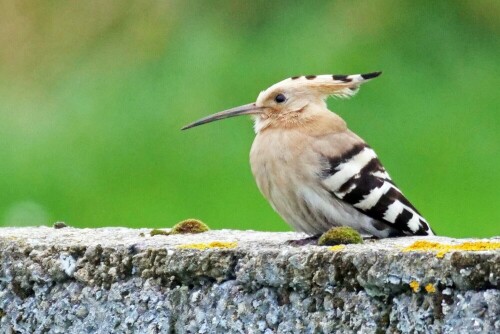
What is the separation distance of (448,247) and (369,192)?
1.20 metres

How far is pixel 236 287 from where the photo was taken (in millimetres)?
3086

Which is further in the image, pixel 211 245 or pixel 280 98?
pixel 280 98

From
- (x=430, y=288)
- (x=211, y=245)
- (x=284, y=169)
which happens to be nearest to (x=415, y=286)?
(x=430, y=288)

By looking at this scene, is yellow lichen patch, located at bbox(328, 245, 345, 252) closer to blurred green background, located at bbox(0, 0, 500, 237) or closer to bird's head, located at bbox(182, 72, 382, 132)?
bird's head, located at bbox(182, 72, 382, 132)

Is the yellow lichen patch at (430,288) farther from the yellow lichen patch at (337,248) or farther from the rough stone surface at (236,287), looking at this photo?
the yellow lichen patch at (337,248)

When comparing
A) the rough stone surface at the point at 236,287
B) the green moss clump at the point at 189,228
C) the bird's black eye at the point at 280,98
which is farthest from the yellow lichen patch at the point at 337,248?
the bird's black eye at the point at 280,98

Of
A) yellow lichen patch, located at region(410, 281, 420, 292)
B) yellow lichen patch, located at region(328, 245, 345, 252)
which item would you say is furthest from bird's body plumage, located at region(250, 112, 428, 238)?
yellow lichen patch, located at region(410, 281, 420, 292)

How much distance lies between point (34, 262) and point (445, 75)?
166 inches

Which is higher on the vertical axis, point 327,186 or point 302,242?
point 327,186

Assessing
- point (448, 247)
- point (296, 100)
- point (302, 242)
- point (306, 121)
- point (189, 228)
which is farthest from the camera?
point (296, 100)

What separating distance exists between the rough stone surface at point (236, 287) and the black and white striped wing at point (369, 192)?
0.52 m

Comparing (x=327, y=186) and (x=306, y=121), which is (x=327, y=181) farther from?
(x=306, y=121)

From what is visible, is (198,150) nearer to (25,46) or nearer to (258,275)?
(25,46)

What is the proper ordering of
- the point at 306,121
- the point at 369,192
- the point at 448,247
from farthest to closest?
the point at 306,121 < the point at 369,192 < the point at 448,247
